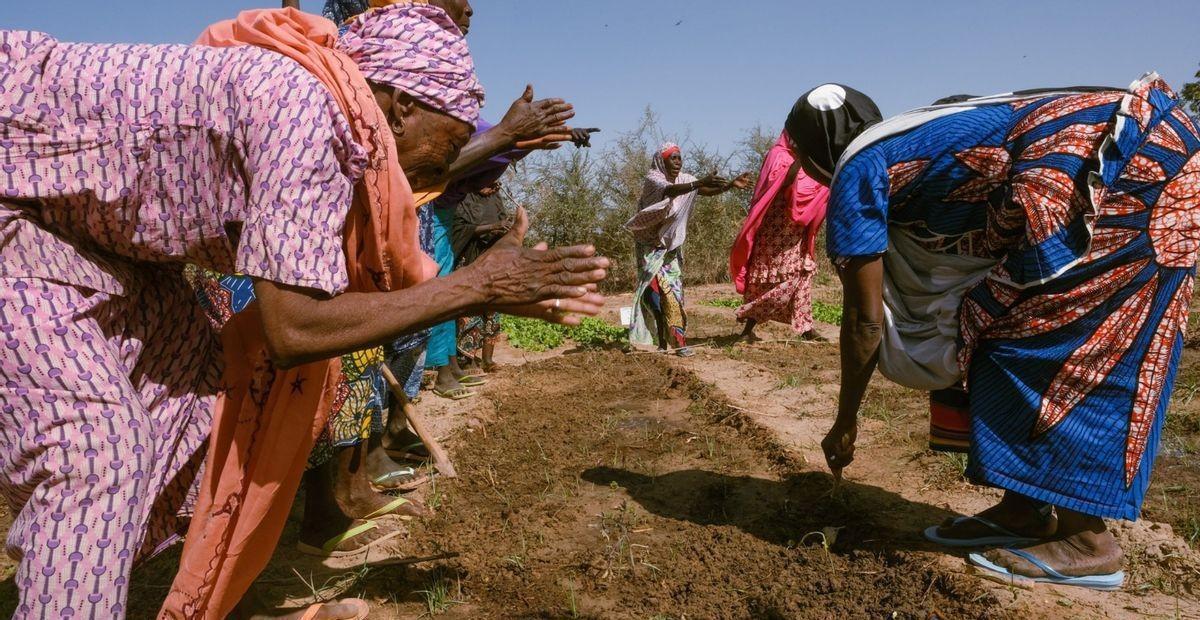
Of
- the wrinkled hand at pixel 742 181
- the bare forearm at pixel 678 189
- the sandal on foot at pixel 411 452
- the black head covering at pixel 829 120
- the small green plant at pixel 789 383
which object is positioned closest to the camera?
the black head covering at pixel 829 120

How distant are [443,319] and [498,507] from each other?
6.39 ft

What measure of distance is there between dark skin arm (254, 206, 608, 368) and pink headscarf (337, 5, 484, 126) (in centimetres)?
39

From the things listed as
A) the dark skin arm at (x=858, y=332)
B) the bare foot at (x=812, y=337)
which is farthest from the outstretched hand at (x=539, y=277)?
the bare foot at (x=812, y=337)

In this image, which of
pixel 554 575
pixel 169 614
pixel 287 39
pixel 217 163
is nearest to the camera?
pixel 217 163

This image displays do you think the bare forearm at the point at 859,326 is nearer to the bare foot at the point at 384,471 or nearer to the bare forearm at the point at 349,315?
the bare forearm at the point at 349,315

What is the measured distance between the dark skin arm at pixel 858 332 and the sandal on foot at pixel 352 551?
174cm

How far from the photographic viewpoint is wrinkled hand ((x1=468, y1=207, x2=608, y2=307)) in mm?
1816

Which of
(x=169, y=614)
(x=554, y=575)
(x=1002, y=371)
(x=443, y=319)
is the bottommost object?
(x=554, y=575)

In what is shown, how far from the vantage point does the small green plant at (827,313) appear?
877 cm

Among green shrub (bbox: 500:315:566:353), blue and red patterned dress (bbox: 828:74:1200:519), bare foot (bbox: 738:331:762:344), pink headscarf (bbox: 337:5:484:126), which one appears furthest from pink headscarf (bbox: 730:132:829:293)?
pink headscarf (bbox: 337:5:484:126)

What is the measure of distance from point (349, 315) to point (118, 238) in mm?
544

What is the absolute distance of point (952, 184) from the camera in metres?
2.65

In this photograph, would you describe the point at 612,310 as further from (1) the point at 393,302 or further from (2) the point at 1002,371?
(1) the point at 393,302

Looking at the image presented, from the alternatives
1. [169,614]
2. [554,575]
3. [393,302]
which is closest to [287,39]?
[393,302]
